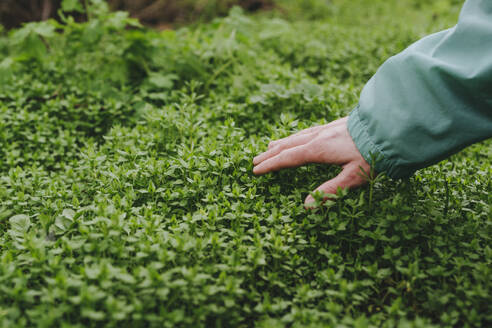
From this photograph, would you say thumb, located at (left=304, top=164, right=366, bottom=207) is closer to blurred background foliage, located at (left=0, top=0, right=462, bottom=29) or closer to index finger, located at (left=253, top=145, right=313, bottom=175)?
index finger, located at (left=253, top=145, right=313, bottom=175)

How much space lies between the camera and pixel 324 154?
6.90 ft

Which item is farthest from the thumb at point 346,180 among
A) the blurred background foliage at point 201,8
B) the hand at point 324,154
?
the blurred background foliage at point 201,8

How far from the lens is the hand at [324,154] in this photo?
206 centimetres

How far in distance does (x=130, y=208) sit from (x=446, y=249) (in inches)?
67.5

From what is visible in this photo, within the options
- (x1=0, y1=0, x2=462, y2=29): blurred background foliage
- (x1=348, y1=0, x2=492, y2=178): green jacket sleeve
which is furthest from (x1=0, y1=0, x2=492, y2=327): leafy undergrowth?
(x1=0, y1=0, x2=462, y2=29): blurred background foliage

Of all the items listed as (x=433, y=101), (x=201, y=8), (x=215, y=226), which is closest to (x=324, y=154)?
(x=433, y=101)

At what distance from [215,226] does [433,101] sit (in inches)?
51.9

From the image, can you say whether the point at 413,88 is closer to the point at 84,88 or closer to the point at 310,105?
the point at 310,105

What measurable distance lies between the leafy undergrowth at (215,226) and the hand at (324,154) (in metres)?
0.12

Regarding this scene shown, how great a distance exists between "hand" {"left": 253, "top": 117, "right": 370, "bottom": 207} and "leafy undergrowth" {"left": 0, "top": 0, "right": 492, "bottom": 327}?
12 centimetres

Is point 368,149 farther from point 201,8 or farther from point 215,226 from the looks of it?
point 201,8

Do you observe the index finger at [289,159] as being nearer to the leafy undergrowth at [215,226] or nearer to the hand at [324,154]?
the hand at [324,154]

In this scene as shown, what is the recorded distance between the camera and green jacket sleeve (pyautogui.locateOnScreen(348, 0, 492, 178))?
5.76 ft

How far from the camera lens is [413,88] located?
1.90m
